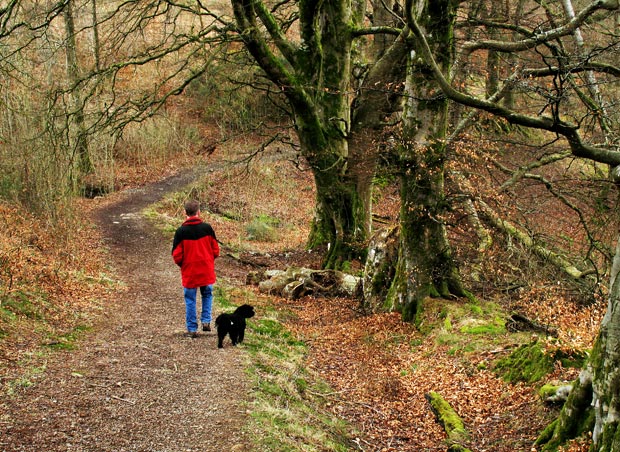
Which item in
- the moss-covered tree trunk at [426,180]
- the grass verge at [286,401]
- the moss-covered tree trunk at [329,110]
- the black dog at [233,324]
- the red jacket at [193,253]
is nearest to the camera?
the grass verge at [286,401]

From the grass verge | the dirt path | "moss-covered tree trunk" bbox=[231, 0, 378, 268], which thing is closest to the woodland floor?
the dirt path

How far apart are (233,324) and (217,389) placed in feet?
5.21

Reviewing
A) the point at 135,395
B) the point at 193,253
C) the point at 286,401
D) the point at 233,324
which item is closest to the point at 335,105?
the point at 193,253

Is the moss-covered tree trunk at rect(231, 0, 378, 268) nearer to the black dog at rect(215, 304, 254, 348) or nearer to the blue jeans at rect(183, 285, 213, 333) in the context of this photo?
the blue jeans at rect(183, 285, 213, 333)

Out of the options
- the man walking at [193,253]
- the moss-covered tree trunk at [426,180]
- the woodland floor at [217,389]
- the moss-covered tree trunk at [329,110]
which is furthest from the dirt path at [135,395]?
the moss-covered tree trunk at [329,110]

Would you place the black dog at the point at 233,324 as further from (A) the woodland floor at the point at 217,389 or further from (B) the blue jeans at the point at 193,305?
(B) the blue jeans at the point at 193,305

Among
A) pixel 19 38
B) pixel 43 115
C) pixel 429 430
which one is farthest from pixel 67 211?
pixel 429 430

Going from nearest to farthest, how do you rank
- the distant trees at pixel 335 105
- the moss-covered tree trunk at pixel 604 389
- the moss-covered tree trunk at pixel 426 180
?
the moss-covered tree trunk at pixel 604 389 → the moss-covered tree trunk at pixel 426 180 → the distant trees at pixel 335 105

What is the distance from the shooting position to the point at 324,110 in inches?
565

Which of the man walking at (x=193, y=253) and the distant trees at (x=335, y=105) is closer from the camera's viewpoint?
the man walking at (x=193, y=253)

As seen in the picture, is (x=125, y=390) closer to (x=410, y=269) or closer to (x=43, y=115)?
(x=410, y=269)

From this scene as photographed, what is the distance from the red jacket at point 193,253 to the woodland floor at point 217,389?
0.89m

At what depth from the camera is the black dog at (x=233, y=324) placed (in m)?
7.64

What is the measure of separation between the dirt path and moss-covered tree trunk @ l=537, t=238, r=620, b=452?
293 centimetres
